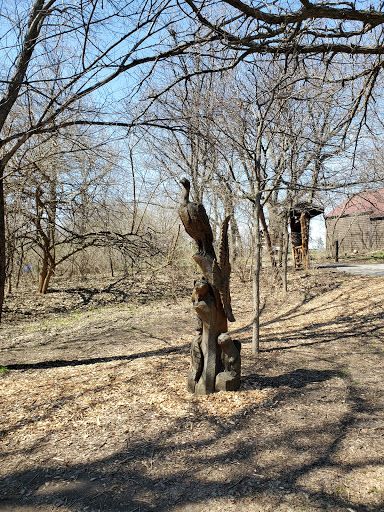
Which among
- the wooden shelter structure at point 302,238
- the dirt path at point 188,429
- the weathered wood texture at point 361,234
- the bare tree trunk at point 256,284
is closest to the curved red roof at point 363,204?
the weathered wood texture at point 361,234

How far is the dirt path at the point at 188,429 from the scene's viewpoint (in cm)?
278

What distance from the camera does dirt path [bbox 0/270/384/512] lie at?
278cm

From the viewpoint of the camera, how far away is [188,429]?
3.76 m

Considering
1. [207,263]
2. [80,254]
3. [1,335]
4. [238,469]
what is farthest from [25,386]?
[80,254]

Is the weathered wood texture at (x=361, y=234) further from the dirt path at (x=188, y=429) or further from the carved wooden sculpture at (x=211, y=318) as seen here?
the carved wooden sculpture at (x=211, y=318)

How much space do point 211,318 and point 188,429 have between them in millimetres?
1190

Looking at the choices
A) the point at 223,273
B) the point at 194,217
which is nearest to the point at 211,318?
the point at 223,273

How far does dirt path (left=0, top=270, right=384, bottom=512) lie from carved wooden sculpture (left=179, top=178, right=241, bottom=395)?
0.70 ft

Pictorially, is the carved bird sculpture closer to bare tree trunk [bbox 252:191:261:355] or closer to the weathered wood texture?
bare tree trunk [bbox 252:191:261:355]

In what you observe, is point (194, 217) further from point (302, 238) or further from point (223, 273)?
point (302, 238)

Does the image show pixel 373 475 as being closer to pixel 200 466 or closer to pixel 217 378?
pixel 200 466

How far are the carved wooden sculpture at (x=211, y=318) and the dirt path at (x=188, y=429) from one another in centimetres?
21

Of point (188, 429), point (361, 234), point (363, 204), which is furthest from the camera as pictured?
point (361, 234)

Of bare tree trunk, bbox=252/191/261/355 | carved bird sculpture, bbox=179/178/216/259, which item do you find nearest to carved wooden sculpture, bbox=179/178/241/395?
carved bird sculpture, bbox=179/178/216/259
